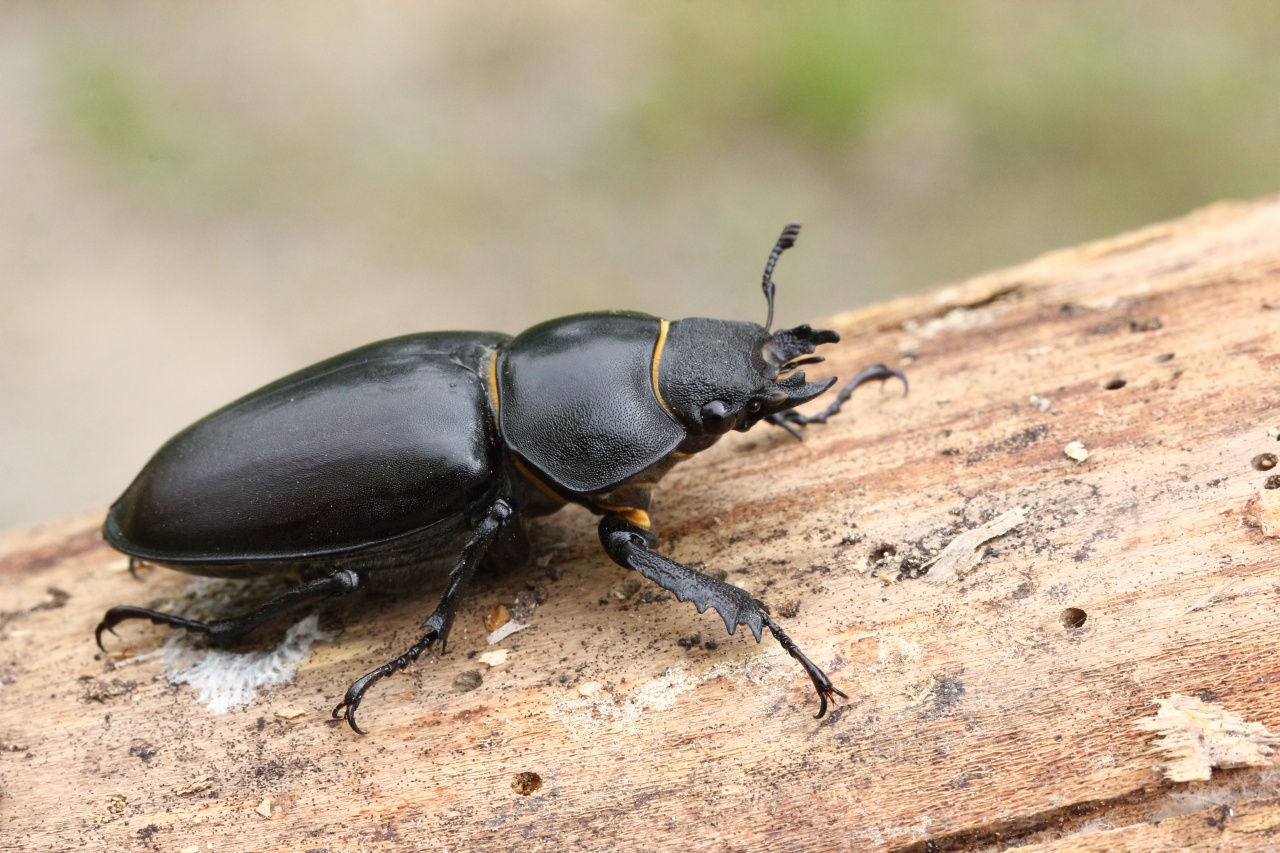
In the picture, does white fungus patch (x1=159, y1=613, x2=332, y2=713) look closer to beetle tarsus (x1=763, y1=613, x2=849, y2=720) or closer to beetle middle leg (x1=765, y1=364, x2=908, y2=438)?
beetle tarsus (x1=763, y1=613, x2=849, y2=720)

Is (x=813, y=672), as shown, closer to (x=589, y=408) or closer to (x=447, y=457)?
(x=589, y=408)

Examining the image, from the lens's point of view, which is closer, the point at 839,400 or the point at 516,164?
the point at 839,400

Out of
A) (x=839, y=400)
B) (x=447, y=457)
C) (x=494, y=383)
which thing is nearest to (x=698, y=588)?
A: (x=447, y=457)

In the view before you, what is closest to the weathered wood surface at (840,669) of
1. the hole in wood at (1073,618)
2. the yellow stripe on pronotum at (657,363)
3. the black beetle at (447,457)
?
the hole in wood at (1073,618)

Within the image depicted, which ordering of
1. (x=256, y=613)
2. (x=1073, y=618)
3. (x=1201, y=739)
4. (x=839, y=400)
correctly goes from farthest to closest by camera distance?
(x=839, y=400) < (x=256, y=613) < (x=1073, y=618) < (x=1201, y=739)

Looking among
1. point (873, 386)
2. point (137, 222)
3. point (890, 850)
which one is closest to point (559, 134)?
point (137, 222)

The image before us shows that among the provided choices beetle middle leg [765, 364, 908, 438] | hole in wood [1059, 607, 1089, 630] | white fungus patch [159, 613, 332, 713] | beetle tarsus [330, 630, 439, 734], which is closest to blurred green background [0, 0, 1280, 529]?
beetle middle leg [765, 364, 908, 438]

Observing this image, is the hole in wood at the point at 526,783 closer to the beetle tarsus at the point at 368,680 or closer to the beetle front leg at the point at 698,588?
the beetle tarsus at the point at 368,680
